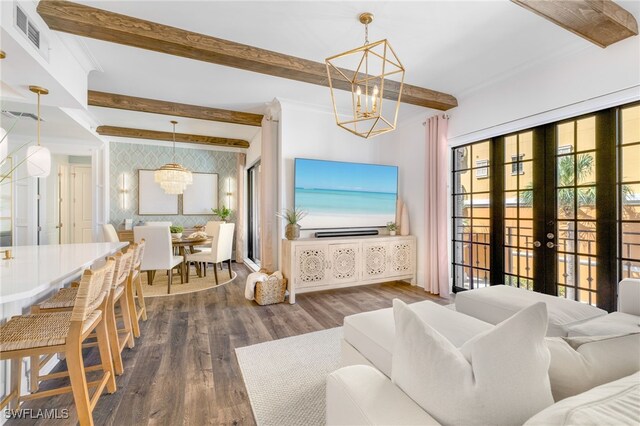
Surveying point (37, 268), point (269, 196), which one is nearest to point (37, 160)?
point (37, 268)

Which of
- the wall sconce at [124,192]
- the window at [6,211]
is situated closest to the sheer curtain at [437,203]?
the wall sconce at [124,192]

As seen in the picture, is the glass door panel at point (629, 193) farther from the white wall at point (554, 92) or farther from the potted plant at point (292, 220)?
the potted plant at point (292, 220)

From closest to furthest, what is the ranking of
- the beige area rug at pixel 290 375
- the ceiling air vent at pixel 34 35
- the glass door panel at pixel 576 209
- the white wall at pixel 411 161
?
the beige area rug at pixel 290 375 < the ceiling air vent at pixel 34 35 < the glass door panel at pixel 576 209 < the white wall at pixel 411 161

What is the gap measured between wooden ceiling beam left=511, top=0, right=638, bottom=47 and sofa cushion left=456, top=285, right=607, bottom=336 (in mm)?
1956

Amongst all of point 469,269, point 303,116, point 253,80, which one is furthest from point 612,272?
point 253,80

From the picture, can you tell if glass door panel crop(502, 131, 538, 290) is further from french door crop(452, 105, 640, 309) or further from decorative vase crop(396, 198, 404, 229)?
decorative vase crop(396, 198, 404, 229)

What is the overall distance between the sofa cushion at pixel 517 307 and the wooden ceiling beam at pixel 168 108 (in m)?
3.97

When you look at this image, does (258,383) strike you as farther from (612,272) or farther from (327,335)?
(612,272)

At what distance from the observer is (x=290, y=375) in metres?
2.05

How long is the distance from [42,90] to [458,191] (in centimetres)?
478

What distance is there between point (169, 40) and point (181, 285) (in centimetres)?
345

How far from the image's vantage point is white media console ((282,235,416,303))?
3.70m

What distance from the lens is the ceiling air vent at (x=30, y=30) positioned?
6.04ft

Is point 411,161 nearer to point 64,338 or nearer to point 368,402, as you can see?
point 368,402
